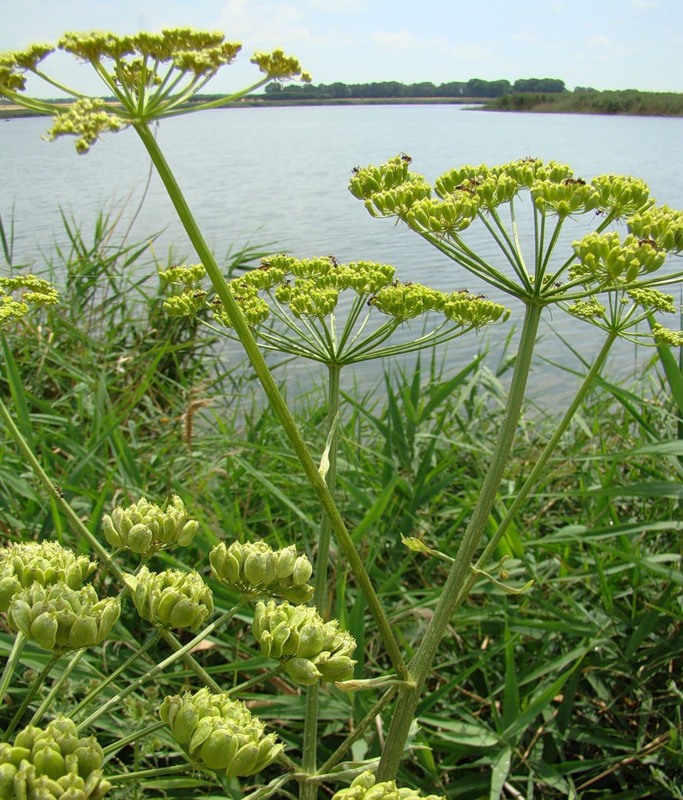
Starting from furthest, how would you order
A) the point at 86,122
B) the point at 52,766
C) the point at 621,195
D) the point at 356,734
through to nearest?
the point at 621,195 → the point at 356,734 → the point at 86,122 → the point at 52,766

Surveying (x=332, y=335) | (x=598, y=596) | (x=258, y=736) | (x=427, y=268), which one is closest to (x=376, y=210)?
(x=332, y=335)

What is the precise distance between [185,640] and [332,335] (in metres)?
2.14

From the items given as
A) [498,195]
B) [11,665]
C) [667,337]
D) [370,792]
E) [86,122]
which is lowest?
[370,792]

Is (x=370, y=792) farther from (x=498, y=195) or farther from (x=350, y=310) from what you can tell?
(x=350, y=310)

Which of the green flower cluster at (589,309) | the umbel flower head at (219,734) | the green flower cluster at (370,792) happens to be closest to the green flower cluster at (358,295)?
the green flower cluster at (589,309)

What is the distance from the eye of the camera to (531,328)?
1.83 metres

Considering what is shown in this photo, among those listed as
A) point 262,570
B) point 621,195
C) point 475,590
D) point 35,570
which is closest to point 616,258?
point 621,195

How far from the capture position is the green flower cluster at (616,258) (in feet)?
5.61

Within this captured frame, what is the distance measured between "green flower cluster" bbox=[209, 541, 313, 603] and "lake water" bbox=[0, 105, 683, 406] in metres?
0.83

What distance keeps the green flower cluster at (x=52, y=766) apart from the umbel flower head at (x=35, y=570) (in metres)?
0.39

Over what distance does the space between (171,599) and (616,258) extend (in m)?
1.20

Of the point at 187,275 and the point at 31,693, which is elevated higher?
the point at 187,275

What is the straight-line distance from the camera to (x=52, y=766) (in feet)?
3.66

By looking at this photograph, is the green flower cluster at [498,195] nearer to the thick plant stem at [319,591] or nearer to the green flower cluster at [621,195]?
the green flower cluster at [621,195]
